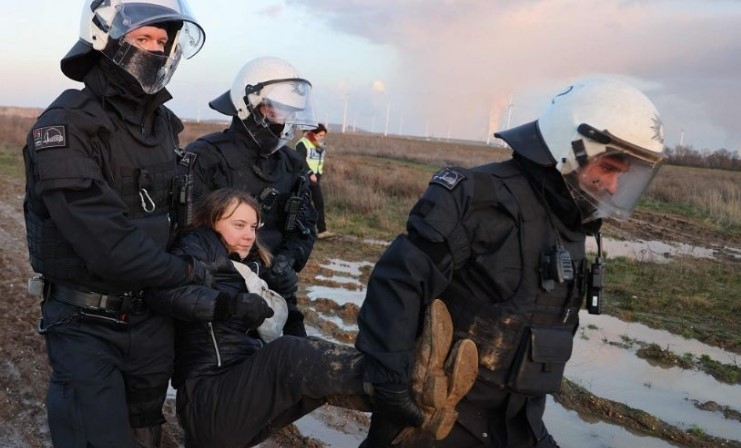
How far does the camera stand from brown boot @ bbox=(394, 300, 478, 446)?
8.00 feet

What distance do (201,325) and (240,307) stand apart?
30 centimetres

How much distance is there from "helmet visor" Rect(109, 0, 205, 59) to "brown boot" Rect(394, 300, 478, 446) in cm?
157

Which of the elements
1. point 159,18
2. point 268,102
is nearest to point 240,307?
point 159,18

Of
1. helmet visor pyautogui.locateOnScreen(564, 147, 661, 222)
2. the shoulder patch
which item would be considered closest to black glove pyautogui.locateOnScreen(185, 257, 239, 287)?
the shoulder patch

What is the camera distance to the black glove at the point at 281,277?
354 cm

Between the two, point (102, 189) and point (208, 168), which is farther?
point (208, 168)

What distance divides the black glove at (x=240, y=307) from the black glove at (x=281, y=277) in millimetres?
811

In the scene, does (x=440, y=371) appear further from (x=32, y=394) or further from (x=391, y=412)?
(x=32, y=394)

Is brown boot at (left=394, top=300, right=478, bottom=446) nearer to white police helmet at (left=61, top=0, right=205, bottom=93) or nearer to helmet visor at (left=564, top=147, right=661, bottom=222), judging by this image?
helmet visor at (left=564, top=147, right=661, bottom=222)

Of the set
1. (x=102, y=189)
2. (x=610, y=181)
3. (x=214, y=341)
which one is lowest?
(x=214, y=341)

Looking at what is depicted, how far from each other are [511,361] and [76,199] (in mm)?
1680

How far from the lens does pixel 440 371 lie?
2.48 m

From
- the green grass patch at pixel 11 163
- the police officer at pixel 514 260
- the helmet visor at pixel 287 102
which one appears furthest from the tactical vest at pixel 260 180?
the green grass patch at pixel 11 163

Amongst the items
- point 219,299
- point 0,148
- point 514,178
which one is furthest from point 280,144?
point 0,148
